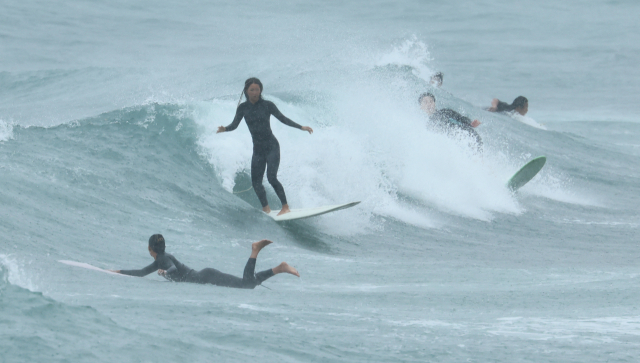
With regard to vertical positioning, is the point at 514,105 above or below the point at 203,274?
above

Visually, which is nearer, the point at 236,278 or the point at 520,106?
the point at 236,278

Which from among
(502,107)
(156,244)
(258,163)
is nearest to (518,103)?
(502,107)

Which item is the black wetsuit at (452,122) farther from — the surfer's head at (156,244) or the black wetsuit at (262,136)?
the surfer's head at (156,244)

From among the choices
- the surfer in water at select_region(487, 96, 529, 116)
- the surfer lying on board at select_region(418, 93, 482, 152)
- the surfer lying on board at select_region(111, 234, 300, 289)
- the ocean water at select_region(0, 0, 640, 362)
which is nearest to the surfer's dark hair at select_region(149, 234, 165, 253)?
the surfer lying on board at select_region(111, 234, 300, 289)

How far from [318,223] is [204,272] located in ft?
9.67

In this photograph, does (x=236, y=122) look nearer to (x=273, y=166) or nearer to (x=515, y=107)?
(x=273, y=166)

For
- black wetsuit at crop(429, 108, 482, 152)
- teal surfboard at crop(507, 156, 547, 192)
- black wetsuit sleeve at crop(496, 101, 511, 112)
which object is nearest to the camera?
teal surfboard at crop(507, 156, 547, 192)

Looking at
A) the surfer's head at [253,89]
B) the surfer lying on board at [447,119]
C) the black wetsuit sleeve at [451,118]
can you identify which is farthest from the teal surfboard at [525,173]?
the surfer's head at [253,89]

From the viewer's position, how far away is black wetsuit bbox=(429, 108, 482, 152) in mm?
12242

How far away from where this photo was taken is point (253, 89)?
7848 mm

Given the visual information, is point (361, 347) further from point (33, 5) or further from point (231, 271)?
point (33, 5)

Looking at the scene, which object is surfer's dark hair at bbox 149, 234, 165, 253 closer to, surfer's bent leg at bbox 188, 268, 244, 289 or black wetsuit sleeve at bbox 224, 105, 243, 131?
surfer's bent leg at bbox 188, 268, 244, 289

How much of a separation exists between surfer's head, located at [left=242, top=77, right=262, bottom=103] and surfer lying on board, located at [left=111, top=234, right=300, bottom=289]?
2.38 metres

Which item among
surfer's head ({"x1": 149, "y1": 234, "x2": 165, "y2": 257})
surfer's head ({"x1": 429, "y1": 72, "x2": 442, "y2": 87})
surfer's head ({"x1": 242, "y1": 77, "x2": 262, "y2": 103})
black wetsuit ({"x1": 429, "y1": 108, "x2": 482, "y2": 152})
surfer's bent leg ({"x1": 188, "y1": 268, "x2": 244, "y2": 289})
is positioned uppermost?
surfer's head ({"x1": 429, "y1": 72, "x2": 442, "y2": 87})
